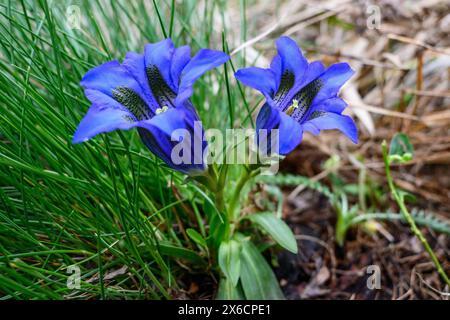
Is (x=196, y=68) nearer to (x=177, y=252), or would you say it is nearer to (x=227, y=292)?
(x=177, y=252)

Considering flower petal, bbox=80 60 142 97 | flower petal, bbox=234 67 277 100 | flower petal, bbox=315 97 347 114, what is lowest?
flower petal, bbox=315 97 347 114

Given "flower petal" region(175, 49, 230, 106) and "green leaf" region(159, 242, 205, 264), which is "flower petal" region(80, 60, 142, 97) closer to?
"flower petal" region(175, 49, 230, 106)

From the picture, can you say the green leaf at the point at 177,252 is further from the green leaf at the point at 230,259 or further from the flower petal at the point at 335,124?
the flower petal at the point at 335,124

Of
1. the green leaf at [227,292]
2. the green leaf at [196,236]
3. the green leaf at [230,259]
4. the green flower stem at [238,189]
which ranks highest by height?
the green flower stem at [238,189]

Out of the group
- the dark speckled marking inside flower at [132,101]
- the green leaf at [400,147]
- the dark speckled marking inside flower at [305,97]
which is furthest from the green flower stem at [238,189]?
the green leaf at [400,147]

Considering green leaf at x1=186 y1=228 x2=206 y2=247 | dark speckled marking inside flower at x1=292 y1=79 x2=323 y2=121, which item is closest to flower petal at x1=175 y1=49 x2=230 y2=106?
dark speckled marking inside flower at x1=292 y1=79 x2=323 y2=121

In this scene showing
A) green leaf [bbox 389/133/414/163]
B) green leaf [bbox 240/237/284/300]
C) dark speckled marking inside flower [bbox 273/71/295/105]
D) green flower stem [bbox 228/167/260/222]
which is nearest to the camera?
dark speckled marking inside flower [bbox 273/71/295/105]

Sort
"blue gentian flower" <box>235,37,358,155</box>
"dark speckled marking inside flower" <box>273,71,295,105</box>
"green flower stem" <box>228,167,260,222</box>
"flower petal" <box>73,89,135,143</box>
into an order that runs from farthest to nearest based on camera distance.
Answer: "green flower stem" <box>228,167,260,222</box> → "dark speckled marking inside flower" <box>273,71,295,105</box> → "blue gentian flower" <box>235,37,358,155</box> → "flower petal" <box>73,89,135,143</box>
